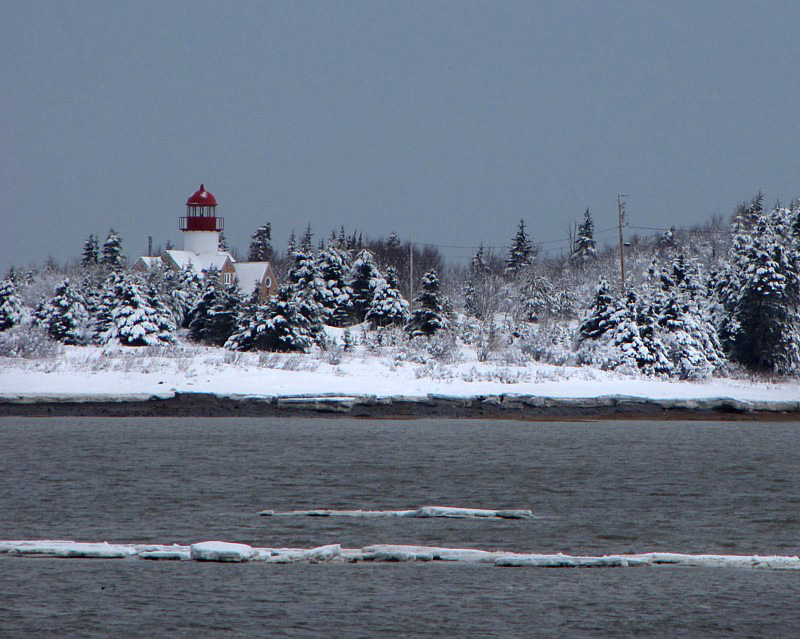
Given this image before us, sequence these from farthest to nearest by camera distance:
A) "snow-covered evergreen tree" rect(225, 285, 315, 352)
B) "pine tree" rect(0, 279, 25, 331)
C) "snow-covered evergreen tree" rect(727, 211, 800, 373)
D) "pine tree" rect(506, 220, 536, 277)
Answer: "pine tree" rect(506, 220, 536, 277) < "pine tree" rect(0, 279, 25, 331) < "snow-covered evergreen tree" rect(727, 211, 800, 373) < "snow-covered evergreen tree" rect(225, 285, 315, 352)

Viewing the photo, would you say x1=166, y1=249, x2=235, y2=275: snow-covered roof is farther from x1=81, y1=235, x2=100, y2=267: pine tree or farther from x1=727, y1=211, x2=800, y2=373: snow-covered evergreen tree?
x1=727, y1=211, x2=800, y2=373: snow-covered evergreen tree

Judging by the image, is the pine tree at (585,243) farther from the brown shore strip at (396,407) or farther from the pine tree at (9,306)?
the brown shore strip at (396,407)

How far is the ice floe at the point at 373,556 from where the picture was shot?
975 centimetres

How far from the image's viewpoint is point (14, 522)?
12.2 m

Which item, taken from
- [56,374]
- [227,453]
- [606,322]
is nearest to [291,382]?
[56,374]

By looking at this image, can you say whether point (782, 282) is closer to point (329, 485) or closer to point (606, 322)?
point (606, 322)

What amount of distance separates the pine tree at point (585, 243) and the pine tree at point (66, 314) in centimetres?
7415

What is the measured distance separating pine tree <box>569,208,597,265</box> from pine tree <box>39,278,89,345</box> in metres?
74.1

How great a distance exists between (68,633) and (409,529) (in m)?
5.42

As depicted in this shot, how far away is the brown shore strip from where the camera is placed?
104ft

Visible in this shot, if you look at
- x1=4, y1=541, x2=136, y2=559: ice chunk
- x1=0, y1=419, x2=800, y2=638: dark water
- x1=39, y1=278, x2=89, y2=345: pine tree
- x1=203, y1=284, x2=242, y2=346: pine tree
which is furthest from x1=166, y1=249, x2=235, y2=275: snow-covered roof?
x1=4, y1=541, x2=136, y2=559: ice chunk

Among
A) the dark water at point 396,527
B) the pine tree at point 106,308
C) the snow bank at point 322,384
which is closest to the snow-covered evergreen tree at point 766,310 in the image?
the snow bank at point 322,384

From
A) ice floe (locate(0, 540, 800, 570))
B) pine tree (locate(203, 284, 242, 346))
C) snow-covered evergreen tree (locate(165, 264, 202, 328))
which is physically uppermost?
snow-covered evergreen tree (locate(165, 264, 202, 328))

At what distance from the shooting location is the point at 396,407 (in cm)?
3294
